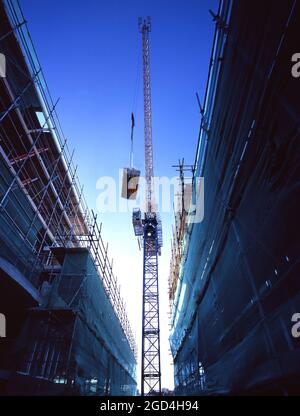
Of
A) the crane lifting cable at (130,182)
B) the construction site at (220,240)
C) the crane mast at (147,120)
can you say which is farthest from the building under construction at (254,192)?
the crane mast at (147,120)

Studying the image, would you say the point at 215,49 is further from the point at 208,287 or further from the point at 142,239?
the point at 142,239

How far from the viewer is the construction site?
3293mm

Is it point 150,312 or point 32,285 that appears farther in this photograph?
point 150,312

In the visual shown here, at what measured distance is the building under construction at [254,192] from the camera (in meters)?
3.15

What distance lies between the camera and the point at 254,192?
13.8 ft

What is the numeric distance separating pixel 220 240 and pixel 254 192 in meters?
2.03

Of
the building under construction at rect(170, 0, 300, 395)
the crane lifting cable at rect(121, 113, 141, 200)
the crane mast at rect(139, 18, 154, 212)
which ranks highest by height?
the crane mast at rect(139, 18, 154, 212)

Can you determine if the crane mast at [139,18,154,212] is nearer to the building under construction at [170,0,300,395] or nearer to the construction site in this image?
the construction site

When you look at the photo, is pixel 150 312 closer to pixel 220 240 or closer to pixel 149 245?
pixel 149 245

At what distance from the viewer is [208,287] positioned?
7691 mm

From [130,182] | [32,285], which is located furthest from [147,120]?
[32,285]

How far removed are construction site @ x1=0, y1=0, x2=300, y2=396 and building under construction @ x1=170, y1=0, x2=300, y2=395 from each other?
0.07 ft

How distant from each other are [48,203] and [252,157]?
1295cm

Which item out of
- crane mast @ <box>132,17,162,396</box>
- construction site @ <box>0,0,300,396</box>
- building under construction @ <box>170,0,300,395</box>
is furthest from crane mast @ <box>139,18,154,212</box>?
building under construction @ <box>170,0,300,395</box>
